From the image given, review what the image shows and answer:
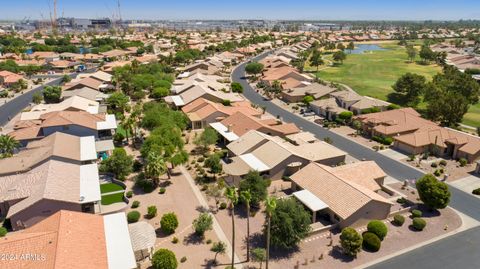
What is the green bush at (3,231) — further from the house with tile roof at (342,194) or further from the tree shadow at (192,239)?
the house with tile roof at (342,194)

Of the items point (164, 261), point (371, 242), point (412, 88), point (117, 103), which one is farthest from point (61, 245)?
point (412, 88)

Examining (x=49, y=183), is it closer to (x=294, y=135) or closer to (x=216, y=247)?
(x=216, y=247)

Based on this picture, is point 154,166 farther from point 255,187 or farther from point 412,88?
point 412,88

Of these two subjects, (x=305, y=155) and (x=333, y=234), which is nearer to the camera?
Result: (x=333, y=234)

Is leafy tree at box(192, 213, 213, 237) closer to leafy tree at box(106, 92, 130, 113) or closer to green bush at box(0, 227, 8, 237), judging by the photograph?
green bush at box(0, 227, 8, 237)

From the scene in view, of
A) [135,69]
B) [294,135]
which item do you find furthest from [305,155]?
[135,69]

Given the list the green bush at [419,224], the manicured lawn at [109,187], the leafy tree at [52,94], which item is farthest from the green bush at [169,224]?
the leafy tree at [52,94]
